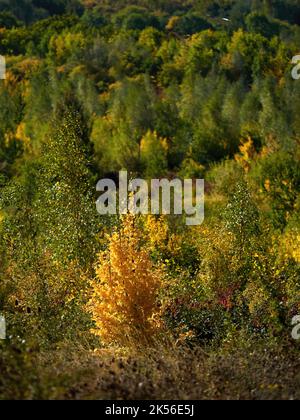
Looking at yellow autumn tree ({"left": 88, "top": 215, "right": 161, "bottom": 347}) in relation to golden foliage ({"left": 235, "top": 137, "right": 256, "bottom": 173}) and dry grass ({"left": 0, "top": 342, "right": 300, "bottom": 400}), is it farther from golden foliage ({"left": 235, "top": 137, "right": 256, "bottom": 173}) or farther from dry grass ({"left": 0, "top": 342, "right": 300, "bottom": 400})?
golden foliage ({"left": 235, "top": 137, "right": 256, "bottom": 173})

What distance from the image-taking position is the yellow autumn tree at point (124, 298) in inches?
590

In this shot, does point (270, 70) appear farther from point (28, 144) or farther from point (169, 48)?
point (28, 144)

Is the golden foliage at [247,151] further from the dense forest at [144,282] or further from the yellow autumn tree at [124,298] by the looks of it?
the yellow autumn tree at [124,298]

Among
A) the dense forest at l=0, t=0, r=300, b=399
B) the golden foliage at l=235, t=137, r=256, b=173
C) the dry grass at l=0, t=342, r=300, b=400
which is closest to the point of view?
the dry grass at l=0, t=342, r=300, b=400

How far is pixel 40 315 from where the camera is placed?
17.1 meters

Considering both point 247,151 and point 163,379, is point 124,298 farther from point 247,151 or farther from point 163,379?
point 247,151

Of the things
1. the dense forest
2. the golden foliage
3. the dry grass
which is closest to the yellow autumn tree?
the dense forest

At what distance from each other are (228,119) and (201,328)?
171ft

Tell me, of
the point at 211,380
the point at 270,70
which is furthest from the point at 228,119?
the point at 211,380

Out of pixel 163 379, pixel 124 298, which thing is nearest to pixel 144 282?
pixel 124 298

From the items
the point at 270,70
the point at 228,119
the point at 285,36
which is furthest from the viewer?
the point at 285,36

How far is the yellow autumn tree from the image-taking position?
14977mm

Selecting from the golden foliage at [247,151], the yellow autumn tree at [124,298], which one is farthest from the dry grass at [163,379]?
the golden foliage at [247,151]

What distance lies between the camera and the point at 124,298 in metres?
15.1
